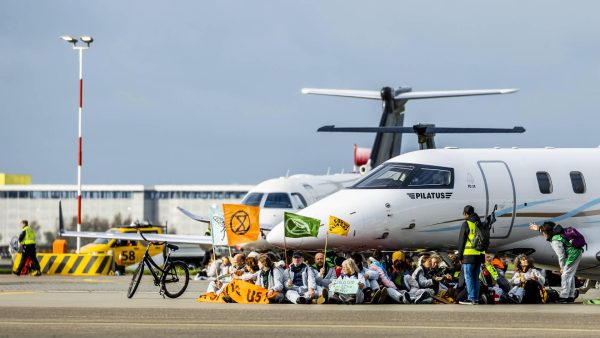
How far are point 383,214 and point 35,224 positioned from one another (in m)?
129

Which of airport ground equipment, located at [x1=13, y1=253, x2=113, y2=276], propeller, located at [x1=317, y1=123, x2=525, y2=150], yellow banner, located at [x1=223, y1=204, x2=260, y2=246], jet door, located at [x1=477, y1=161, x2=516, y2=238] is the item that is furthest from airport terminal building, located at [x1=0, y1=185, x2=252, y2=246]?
jet door, located at [x1=477, y1=161, x2=516, y2=238]

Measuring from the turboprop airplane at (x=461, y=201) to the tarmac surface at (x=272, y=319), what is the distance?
266 centimetres

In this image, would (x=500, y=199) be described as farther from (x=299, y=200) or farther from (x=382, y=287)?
(x=299, y=200)

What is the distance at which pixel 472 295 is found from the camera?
75.0 ft

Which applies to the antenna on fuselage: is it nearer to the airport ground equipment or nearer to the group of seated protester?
the airport ground equipment

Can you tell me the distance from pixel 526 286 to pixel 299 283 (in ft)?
14.3

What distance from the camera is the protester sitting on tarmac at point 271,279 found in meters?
22.7

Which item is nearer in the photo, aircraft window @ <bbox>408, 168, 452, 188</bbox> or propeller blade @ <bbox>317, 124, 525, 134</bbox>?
aircraft window @ <bbox>408, 168, 452, 188</bbox>

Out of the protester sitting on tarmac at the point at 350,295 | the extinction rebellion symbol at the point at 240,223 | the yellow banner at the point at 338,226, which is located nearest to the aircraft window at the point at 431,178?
the yellow banner at the point at 338,226

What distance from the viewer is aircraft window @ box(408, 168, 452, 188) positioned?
25000 mm

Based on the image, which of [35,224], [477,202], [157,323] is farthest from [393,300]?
[35,224]

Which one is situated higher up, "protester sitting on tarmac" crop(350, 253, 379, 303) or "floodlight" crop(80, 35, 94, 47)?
"floodlight" crop(80, 35, 94, 47)

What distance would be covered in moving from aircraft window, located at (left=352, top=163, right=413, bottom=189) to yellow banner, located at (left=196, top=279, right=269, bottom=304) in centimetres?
351

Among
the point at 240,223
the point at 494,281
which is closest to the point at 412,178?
the point at 494,281
